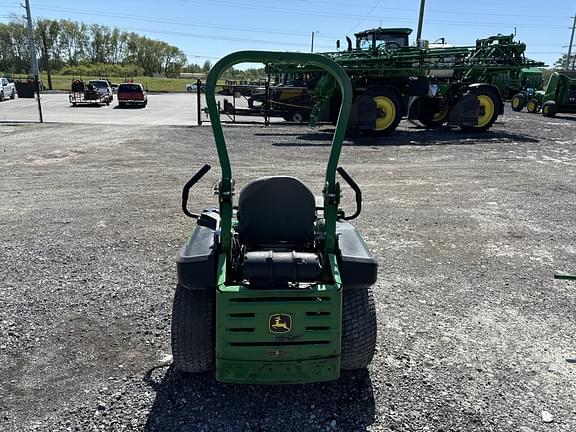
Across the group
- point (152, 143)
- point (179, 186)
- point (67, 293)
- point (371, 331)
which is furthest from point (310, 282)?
point (152, 143)

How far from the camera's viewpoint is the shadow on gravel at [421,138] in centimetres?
1357

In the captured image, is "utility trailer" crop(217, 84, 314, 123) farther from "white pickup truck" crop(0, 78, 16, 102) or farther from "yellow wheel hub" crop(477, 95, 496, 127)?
"white pickup truck" crop(0, 78, 16, 102)

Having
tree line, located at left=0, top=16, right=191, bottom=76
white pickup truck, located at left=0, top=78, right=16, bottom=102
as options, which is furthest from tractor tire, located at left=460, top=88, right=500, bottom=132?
tree line, located at left=0, top=16, right=191, bottom=76

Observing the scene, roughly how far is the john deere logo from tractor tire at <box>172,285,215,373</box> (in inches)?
19.1

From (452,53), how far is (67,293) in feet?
47.4

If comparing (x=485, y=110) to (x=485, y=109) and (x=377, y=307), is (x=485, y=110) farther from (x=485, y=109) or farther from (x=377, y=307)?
(x=377, y=307)

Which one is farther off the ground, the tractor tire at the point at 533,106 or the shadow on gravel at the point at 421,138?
the tractor tire at the point at 533,106

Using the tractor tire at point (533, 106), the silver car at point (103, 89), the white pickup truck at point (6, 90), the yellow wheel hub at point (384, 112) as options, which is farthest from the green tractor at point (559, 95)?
the white pickup truck at point (6, 90)

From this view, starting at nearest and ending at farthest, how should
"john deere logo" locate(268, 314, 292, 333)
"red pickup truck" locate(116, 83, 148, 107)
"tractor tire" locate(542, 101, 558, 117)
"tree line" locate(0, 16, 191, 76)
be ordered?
1. "john deere logo" locate(268, 314, 292, 333)
2. "tractor tire" locate(542, 101, 558, 117)
3. "red pickup truck" locate(116, 83, 148, 107)
4. "tree line" locate(0, 16, 191, 76)

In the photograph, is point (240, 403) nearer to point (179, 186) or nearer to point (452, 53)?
point (179, 186)

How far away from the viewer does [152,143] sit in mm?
12828

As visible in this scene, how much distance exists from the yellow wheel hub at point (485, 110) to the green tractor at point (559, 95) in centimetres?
970

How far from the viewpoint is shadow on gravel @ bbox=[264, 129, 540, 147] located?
44.5 feet

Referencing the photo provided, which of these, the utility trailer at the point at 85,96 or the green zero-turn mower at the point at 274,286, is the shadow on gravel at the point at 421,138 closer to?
the green zero-turn mower at the point at 274,286
